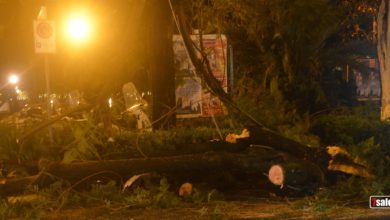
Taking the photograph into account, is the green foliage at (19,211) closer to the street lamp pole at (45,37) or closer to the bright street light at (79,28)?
the street lamp pole at (45,37)

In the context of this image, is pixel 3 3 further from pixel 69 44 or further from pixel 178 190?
pixel 178 190

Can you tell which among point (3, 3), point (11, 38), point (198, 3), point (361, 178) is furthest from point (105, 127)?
point (11, 38)

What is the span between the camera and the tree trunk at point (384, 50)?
41.6 feet

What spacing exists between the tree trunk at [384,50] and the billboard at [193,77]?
400 centimetres

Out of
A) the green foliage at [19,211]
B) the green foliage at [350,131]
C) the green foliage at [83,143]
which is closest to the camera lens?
the green foliage at [19,211]

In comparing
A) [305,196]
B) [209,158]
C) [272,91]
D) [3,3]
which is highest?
[3,3]

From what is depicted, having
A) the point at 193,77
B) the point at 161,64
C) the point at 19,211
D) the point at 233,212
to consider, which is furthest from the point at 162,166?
the point at 193,77

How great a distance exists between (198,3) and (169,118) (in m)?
2.28

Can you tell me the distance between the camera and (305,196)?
6.72m

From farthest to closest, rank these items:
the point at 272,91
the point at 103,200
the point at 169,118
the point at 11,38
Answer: the point at 11,38 → the point at 272,91 → the point at 169,118 → the point at 103,200

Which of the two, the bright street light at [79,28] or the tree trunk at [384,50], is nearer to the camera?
the bright street light at [79,28]

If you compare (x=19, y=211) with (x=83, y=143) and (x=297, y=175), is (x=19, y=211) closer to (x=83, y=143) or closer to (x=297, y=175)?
(x=83, y=143)

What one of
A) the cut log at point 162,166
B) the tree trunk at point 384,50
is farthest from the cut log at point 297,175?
the tree trunk at point 384,50

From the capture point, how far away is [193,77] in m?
11.4
